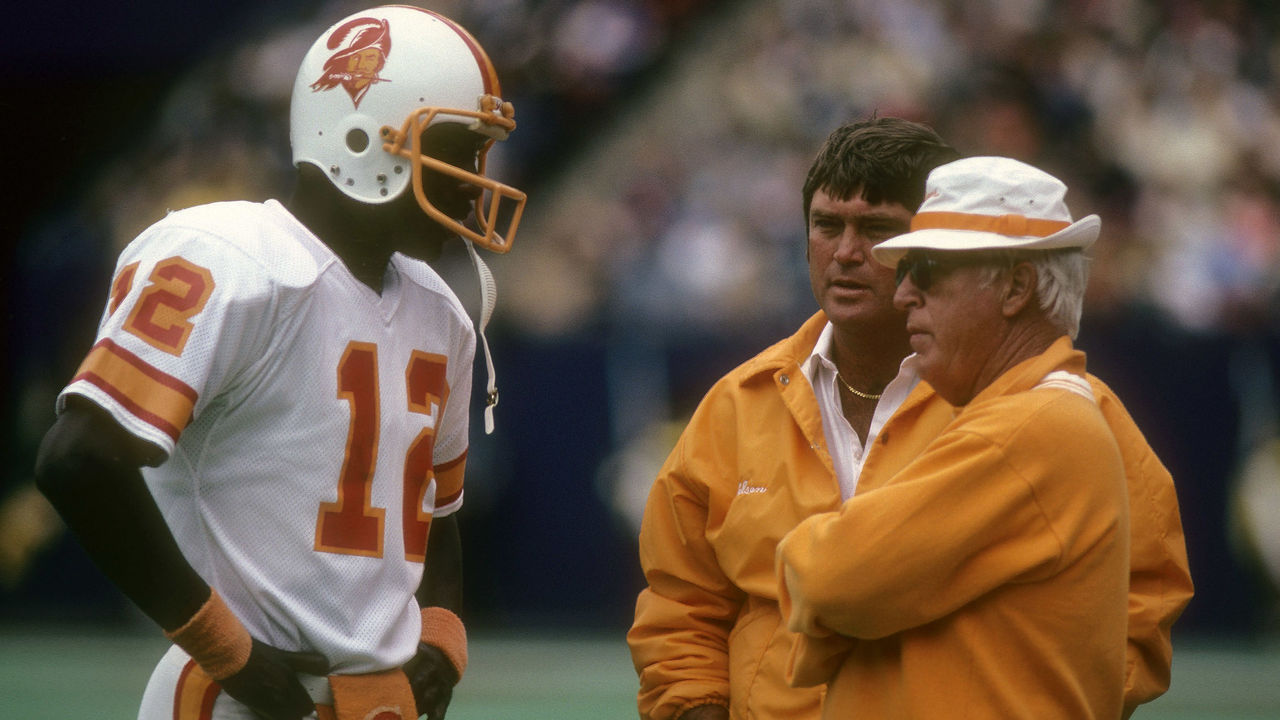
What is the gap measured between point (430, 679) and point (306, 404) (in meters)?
0.67

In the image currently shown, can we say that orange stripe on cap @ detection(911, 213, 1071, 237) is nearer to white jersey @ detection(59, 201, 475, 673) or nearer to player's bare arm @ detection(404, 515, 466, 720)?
white jersey @ detection(59, 201, 475, 673)

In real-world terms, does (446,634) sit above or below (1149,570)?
below

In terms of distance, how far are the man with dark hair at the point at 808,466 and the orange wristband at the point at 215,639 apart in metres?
0.96

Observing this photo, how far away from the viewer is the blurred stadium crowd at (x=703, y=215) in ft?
27.5

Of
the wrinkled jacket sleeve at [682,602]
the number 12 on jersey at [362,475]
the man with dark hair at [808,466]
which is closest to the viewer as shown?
the number 12 on jersey at [362,475]

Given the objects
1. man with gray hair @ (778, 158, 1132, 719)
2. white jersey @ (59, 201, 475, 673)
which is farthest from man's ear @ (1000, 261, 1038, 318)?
white jersey @ (59, 201, 475, 673)

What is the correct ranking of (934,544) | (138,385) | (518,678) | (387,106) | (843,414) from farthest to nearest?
1. (518,678)
2. (843,414)
3. (387,106)
4. (138,385)
5. (934,544)

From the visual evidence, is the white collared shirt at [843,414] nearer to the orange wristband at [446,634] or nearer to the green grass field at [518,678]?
the orange wristband at [446,634]

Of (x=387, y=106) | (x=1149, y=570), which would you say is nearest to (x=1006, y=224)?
(x=1149, y=570)

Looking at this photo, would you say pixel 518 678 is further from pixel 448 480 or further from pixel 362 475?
pixel 362 475

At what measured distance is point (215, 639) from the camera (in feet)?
8.10

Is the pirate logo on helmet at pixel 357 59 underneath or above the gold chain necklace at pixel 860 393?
above

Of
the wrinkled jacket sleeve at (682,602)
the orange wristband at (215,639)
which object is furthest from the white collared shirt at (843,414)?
the orange wristband at (215,639)

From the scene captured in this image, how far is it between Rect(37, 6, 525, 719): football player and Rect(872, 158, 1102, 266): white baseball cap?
84 cm
